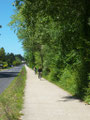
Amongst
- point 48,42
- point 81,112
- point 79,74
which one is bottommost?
point 81,112

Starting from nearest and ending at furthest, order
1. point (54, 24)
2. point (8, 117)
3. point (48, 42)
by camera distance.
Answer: point (8, 117) → point (54, 24) → point (48, 42)

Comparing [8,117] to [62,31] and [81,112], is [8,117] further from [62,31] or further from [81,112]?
[62,31]

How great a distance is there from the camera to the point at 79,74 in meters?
13.1

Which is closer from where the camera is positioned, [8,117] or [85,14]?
[8,117]

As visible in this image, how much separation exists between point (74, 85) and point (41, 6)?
16.2ft

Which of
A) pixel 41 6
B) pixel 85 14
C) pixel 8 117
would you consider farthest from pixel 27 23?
pixel 8 117

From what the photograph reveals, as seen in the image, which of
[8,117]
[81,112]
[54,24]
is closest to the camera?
[8,117]

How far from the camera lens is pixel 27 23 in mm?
12938

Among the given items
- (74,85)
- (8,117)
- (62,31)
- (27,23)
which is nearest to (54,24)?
(62,31)

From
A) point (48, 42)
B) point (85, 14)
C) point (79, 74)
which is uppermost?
point (85, 14)

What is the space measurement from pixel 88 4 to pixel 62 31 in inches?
97.1

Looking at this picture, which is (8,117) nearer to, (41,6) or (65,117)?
(65,117)

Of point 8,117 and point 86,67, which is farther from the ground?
point 86,67

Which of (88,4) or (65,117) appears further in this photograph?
(88,4)
